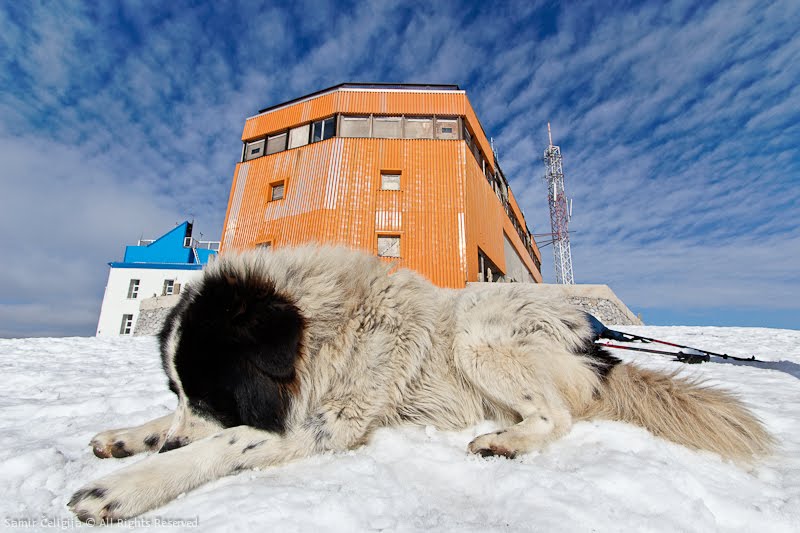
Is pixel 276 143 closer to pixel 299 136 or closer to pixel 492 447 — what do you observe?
pixel 299 136

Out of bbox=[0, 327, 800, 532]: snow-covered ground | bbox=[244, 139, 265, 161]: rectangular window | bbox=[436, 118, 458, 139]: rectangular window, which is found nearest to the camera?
bbox=[0, 327, 800, 532]: snow-covered ground

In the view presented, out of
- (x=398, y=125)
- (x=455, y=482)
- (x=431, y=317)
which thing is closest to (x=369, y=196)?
(x=398, y=125)

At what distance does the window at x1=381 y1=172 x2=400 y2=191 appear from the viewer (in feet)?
57.5

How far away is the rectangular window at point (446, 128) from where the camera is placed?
18.1m

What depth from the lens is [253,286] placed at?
2.06 meters

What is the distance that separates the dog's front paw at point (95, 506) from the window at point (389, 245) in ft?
49.8

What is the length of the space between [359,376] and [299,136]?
62.8ft

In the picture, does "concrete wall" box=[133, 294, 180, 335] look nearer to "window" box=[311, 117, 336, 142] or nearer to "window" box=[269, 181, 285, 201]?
"window" box=[269, 181, 285, 201]

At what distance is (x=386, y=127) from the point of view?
18219mm

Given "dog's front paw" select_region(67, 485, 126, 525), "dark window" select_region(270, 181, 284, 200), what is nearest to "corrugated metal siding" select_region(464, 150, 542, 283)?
"dark window" select_region(270, 181, 284, 200)

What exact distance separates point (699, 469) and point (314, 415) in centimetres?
182

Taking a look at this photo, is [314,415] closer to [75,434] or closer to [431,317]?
[431,317]

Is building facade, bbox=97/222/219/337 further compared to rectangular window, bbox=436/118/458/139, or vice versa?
building facade, bbox=97/222/219/337

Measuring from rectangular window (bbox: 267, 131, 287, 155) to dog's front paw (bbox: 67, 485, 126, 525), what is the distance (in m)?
20.0
